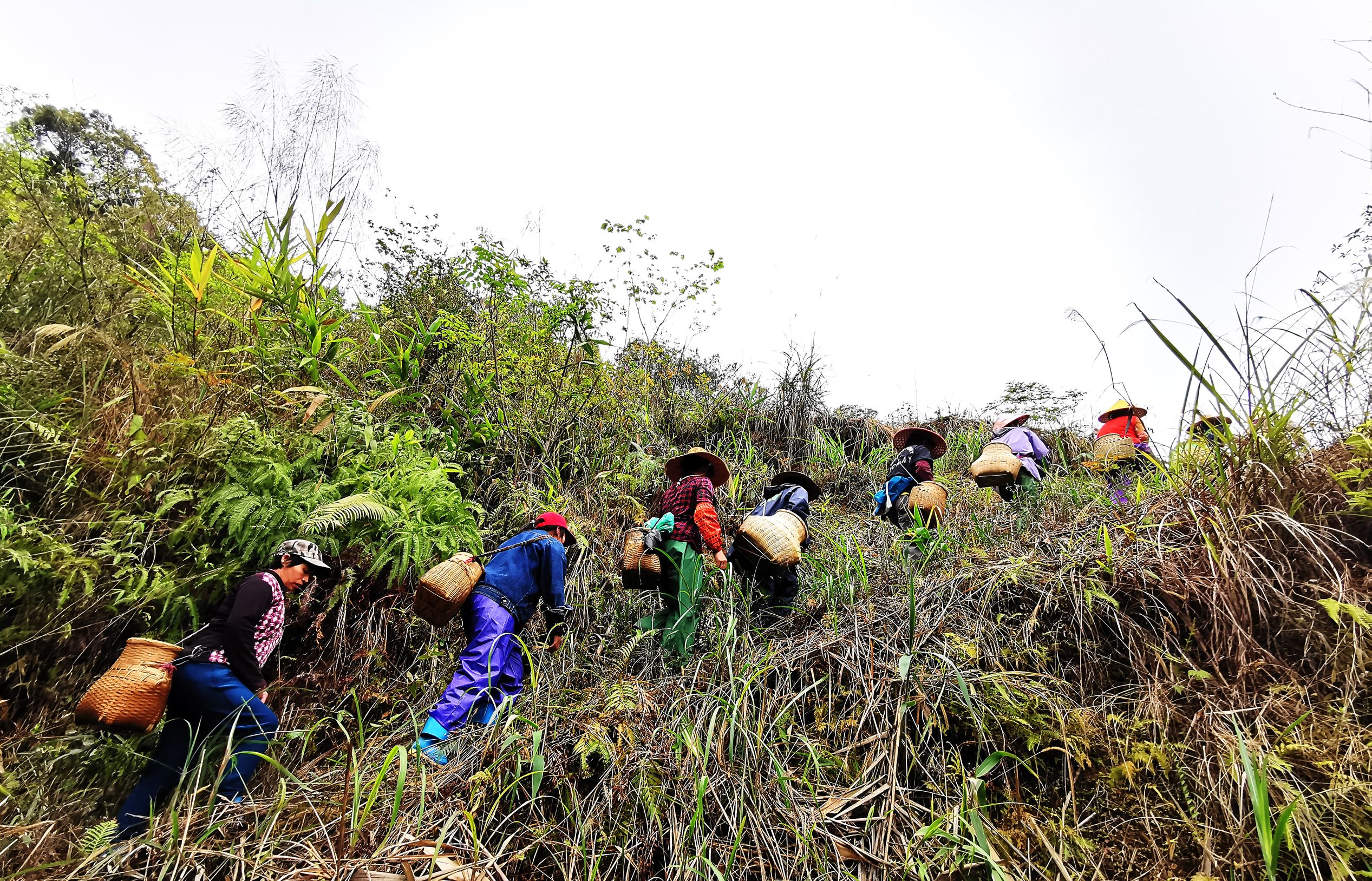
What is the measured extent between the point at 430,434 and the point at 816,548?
3653mm

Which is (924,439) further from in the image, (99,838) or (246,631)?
(99,838)

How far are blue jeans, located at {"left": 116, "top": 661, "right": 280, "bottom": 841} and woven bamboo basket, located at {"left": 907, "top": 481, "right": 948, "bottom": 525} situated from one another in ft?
14.4

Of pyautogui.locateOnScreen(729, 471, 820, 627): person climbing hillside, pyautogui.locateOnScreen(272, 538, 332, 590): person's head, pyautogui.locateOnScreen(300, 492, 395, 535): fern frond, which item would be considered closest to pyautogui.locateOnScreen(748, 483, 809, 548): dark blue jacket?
pyautogui.locateOnScreen(729, 471, 820, 627): person climbing hillside

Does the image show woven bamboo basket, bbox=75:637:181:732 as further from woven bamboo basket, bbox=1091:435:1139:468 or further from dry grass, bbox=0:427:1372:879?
woven bamboo basket, bbox=1091:435:1139:468

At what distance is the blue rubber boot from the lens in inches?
110

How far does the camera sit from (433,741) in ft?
9.76

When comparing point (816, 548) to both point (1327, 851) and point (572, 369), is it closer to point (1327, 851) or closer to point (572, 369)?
point (1327, 851)

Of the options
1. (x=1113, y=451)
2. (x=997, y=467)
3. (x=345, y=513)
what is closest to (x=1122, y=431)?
(x=1113, y=451)

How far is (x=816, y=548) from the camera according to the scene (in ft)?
15.0

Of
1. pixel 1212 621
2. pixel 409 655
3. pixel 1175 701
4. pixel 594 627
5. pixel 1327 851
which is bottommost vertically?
pixel 409 655

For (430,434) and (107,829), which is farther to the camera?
(430,434)

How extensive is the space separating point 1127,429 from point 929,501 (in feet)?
6.08

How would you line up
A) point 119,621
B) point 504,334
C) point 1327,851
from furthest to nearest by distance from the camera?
point 504,334, point 119,621, point 1327,851

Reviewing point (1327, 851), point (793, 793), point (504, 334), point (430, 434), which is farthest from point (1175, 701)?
point (504, 334)
